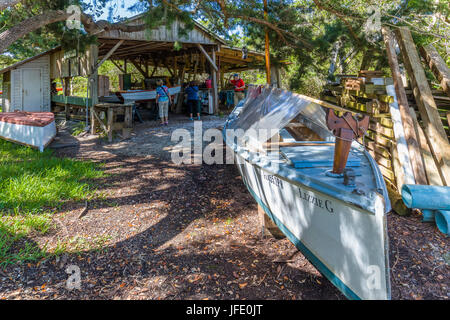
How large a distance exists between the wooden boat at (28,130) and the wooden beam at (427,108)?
8542mm

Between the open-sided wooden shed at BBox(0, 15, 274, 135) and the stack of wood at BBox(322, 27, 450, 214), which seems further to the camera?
the open-sided wooden shed at BBox(0, 15, 274, 135)

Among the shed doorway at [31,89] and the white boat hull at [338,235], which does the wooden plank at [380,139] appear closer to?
the white boat hull at [338,235]

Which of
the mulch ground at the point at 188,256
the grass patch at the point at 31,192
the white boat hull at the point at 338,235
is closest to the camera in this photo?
the white boat hull at the point at 338,235

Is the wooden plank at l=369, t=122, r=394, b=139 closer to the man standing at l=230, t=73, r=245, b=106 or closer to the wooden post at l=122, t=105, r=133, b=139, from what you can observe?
the wooden post at l=122, t=105, r=133, b=139

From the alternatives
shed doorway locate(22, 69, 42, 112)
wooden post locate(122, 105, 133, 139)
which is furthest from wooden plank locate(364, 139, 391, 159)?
shed doorway locate(22, 69, 42, 112)

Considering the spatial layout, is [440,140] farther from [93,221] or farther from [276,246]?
[93,221]

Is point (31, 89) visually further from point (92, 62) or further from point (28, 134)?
point (28, 134)

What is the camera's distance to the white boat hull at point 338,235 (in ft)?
8.24

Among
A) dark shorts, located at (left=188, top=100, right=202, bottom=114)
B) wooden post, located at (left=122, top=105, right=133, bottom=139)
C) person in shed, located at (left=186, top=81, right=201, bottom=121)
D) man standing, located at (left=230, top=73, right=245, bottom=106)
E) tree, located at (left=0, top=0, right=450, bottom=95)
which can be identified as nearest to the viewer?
tree, located at (left=0, top=0, right=450, bottom=95)

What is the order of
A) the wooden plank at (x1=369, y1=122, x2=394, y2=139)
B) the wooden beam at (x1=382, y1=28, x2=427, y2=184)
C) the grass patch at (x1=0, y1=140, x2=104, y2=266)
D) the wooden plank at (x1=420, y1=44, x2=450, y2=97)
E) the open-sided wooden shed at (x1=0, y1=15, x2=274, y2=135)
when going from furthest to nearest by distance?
the open-sided wooden shed at (x1=0, y1=15, x2=274, y2=135) < the wooden plank at (x1=420, y1=44, x2=450, y2=97) < the wooden plank at (x1=369, y1=122, x2=394, y2=139) < the wooden beam at (x1=382, y1=28, x2=427, y2=184) < the grass patch at (x1=0, y1=140, x2=104, y2=266)

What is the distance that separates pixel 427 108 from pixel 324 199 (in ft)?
11.9

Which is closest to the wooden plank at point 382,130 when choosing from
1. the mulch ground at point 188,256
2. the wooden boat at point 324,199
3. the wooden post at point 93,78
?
the wooden boat at point 324,199

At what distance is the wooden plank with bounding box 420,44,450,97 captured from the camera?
596cm

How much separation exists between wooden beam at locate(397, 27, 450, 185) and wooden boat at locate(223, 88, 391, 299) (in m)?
1.30
